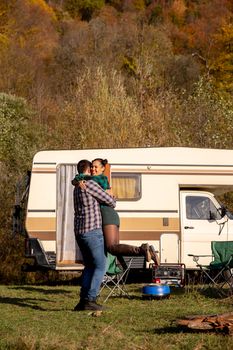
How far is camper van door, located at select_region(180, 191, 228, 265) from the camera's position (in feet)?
44.0

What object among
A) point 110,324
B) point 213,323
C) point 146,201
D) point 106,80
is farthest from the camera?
point 106,80

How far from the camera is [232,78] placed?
38.5 metres

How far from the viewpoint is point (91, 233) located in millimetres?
7898

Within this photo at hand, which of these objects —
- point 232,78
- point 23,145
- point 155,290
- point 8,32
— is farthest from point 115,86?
point 8,32

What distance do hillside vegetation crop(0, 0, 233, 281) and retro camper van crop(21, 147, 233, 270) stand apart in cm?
323

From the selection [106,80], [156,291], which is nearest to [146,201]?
[156,291]

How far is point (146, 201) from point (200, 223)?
1.14 m

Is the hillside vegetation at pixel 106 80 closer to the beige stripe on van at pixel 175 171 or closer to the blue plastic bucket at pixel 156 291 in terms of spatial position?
the beige stripe on van at pixel 175 171

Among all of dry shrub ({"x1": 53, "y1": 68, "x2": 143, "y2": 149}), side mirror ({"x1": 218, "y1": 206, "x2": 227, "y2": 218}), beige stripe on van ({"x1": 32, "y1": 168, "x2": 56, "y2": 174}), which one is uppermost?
dry shrub ({"x1": 53, "y1": 68, "x2": 143, "y2": 149})

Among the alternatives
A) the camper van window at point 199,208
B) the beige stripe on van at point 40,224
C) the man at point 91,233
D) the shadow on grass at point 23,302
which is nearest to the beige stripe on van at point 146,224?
the camper van window at point 199,208

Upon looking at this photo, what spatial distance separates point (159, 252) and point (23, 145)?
14.0 m

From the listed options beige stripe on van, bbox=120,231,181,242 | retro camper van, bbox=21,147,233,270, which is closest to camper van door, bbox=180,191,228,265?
retro camper van, bbox=21,147,233,270

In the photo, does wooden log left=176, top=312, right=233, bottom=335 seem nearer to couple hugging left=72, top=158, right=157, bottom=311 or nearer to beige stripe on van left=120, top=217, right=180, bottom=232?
couple hugging left=72, top=158, right=157, bottom=311

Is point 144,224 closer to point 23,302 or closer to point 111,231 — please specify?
point 23,302
